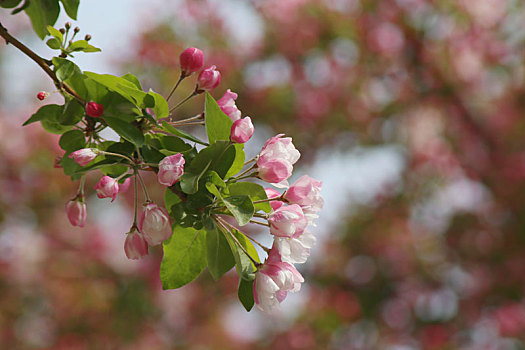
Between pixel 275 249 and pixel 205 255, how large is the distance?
64 millimetres

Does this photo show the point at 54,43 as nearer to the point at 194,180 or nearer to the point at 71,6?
the point at 71,6

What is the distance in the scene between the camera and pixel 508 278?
2490 mm

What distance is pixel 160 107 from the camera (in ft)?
1.47

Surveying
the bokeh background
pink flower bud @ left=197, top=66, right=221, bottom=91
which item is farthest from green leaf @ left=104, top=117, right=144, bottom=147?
the bokeh background

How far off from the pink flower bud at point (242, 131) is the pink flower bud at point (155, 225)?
0.08 meters

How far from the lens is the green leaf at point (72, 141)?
17.9 inches

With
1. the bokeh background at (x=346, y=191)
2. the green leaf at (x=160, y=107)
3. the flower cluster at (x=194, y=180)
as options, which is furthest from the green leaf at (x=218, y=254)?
the bokeh background at (x=346, y=191)

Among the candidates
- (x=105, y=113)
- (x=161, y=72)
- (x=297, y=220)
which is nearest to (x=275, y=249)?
(x=297, y=220)

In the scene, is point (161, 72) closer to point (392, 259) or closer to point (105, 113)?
point (392, 259)

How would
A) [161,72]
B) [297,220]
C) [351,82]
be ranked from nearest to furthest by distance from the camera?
[297,220] → [161,72] → [351,82]

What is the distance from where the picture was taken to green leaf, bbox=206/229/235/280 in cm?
45

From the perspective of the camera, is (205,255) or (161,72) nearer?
(205,255)

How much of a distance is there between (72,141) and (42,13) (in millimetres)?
103

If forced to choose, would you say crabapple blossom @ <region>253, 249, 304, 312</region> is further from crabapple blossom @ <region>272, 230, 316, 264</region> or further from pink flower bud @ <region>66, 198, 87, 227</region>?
pink flower bud @ <region>66, 198, 87, 227</region>
